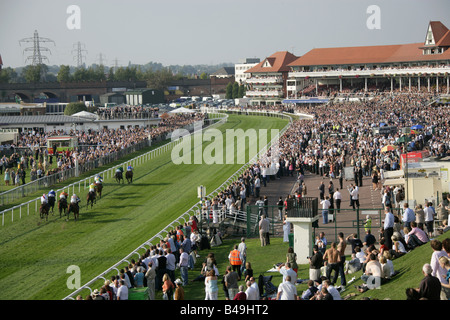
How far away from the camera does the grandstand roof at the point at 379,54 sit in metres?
66.7

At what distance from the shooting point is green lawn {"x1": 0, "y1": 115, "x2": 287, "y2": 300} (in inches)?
664

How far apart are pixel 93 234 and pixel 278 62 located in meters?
72.6

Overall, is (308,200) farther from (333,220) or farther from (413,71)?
(413,71)

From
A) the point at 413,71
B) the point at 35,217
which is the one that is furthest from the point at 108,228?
the point at 413,71

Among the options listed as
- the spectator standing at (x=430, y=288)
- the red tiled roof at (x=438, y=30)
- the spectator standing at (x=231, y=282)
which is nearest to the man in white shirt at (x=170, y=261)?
the spectator standing at (x=231, y=282)

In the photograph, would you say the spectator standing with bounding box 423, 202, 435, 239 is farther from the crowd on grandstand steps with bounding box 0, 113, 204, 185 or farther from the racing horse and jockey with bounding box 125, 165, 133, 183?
the crowd on grandstand steps with bounding box 0, 113, 204, 185

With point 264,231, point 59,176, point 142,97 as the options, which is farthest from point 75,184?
point 142,97

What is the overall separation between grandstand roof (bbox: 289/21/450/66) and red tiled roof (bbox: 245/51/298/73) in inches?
260

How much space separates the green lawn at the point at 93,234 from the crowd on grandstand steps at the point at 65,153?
398cm

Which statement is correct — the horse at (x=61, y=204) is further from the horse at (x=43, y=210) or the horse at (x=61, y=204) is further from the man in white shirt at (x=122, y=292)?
the man in white shirt at (x=122, y=292)

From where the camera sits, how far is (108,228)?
877 inches

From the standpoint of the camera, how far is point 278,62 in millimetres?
91438

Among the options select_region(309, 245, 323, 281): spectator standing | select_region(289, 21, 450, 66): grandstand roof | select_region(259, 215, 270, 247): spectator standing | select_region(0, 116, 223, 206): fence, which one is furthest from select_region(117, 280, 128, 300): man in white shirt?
select_region(289, 21, 450, 66): grandstand roof

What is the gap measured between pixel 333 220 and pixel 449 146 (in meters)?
13.3
